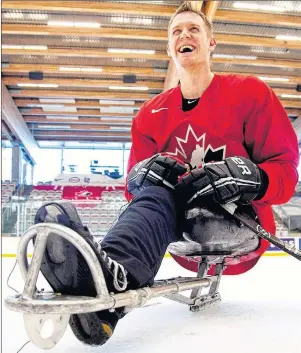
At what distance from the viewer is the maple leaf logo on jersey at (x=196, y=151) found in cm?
133

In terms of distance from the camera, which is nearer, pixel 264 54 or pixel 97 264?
pixel 97 264

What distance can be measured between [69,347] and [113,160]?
1243cm

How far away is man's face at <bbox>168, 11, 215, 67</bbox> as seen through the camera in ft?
4.59

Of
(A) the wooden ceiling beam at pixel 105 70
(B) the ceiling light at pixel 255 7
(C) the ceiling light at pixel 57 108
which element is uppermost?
(B) the ceiling light at pixel 255 7

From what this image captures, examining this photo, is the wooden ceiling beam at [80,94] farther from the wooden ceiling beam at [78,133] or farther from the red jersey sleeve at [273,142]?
the red jersey sleeve at [273,142]

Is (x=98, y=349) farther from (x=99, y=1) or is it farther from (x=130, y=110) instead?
(x=130, y=110)

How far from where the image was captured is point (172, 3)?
17.8 ft

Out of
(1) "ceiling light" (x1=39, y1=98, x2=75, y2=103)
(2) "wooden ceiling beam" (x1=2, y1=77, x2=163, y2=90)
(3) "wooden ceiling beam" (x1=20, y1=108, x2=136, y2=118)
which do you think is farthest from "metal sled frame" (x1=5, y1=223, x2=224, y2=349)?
(3) "wooden ceiling beam" (x1=20, y1=108, x2=136, y2=118)

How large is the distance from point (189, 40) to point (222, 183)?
1.84ft

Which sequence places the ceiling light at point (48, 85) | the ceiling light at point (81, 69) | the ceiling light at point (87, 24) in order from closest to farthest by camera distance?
the ceiling light at point (87, 24) < the ceiling light at point (81, 69) < the ceiling light at point (48, 85)

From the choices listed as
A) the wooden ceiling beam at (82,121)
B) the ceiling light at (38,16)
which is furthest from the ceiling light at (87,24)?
the wooden ceiling beam at (82,121)

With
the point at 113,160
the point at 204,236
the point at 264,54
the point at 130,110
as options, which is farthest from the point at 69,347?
the point at 113,160

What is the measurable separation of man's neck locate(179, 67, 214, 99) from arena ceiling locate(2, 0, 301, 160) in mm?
4205

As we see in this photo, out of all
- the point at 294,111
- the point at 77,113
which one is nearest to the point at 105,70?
the point at 77,113
